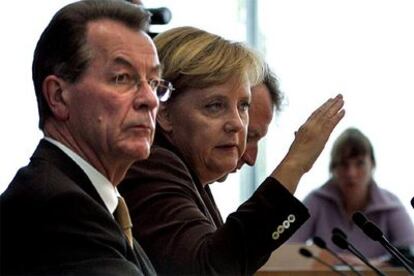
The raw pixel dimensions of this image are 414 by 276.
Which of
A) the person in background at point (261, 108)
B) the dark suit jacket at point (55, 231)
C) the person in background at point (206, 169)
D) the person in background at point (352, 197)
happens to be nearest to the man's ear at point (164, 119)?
the person in background at point (206, 169)

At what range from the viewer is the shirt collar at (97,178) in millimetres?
1812

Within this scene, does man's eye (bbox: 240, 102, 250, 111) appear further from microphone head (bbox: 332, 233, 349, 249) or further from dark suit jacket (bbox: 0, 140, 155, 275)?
dark suit jacket (bbox: 0, 140, 155, 275)

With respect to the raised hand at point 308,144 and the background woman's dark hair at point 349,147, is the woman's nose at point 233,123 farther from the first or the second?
the background woman's dark hair at point 349,147

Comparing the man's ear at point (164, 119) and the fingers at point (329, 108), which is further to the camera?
the man's ear at point (164, 119)

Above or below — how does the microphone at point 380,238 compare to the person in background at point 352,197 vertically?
above

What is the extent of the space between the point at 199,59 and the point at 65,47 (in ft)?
1.46

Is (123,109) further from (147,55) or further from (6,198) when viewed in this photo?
(6,198)

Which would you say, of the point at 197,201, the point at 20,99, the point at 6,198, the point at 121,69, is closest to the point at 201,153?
the point at 197,201

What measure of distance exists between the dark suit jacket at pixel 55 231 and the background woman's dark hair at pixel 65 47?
19 centimetres

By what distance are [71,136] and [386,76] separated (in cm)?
468

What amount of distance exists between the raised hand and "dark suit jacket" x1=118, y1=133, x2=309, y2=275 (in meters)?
0.03

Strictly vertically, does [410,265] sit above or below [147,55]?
below

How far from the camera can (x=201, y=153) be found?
2.27 m

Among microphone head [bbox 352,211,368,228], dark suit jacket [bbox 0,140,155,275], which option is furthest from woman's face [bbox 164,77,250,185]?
dark suit jacket [bbox 0,140,155,275]
